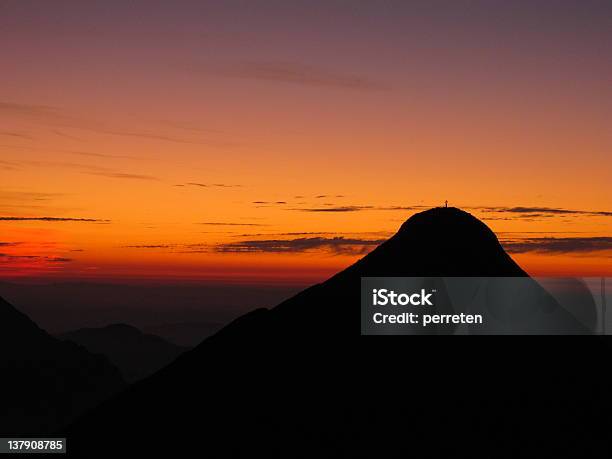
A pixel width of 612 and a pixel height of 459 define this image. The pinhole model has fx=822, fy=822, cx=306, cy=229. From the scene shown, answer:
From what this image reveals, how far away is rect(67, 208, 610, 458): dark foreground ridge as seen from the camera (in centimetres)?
10056

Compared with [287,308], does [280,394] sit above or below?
below

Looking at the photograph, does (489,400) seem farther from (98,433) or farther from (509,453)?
(98,433)

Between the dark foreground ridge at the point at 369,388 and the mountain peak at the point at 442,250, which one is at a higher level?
the mountain peak at the point at 442,250

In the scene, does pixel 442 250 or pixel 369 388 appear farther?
pixel 442 250

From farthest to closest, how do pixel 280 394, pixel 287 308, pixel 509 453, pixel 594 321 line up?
1. pixel 287 308
2. pixel 594 321
3. pixel 280 394
4. pixel 509 453

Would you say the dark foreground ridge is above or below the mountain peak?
below

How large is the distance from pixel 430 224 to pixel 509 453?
5108 centimetres

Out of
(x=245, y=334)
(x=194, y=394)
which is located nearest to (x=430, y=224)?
(x=245, y=334)

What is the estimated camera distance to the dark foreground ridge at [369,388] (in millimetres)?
100562

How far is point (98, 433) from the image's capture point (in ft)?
376

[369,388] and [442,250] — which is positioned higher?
[442,250]

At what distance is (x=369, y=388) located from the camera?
11294 centimetres

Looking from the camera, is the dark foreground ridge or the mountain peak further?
the mountain peak

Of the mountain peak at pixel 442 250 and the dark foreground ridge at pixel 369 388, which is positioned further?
the mountain peak at pixel 442 250
